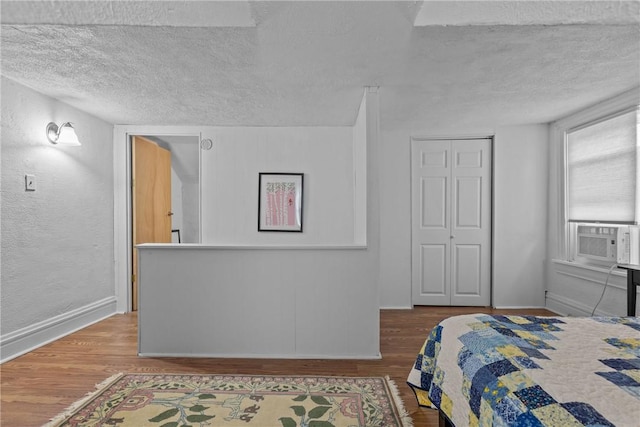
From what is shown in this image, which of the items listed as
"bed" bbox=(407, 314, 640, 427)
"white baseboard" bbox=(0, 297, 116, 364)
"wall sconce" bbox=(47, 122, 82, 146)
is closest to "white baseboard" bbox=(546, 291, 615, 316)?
"bed" bbox=(407, 314, 640, 427)

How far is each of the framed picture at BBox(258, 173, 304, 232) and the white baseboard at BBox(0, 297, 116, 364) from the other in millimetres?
1963

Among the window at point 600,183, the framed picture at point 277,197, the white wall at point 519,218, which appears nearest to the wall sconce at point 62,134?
the framed picture at point 277,197

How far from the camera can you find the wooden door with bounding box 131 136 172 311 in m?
4.32

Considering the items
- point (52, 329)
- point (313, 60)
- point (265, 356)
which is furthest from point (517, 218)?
point (52, 329)

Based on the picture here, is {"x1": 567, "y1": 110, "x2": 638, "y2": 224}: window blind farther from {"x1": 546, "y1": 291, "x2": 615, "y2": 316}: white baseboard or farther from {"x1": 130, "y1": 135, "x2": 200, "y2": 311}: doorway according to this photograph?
{"x1": 130, "y1": 135, "x2": 200, "y2": 311}: doorway

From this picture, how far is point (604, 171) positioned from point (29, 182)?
529 centimetres

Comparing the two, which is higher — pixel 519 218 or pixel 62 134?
pixel 62 134

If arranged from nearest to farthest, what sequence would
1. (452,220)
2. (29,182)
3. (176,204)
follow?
(29,182)
(452,220)
(176,204)

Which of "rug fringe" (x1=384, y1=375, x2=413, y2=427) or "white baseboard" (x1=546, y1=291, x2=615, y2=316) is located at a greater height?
Answer: "white baseboard" (x1=546, y1=291, x2=615, y2=316)

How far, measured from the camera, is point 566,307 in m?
3.92

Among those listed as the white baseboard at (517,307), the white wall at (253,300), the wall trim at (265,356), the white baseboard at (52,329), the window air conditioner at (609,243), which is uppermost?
the window air conditioner at (609,243)

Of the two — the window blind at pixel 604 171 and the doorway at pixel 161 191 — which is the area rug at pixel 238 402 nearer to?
the doorway at pixel 161 191

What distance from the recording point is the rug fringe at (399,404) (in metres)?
1.94

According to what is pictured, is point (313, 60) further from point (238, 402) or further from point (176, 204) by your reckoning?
point (176, 204)
